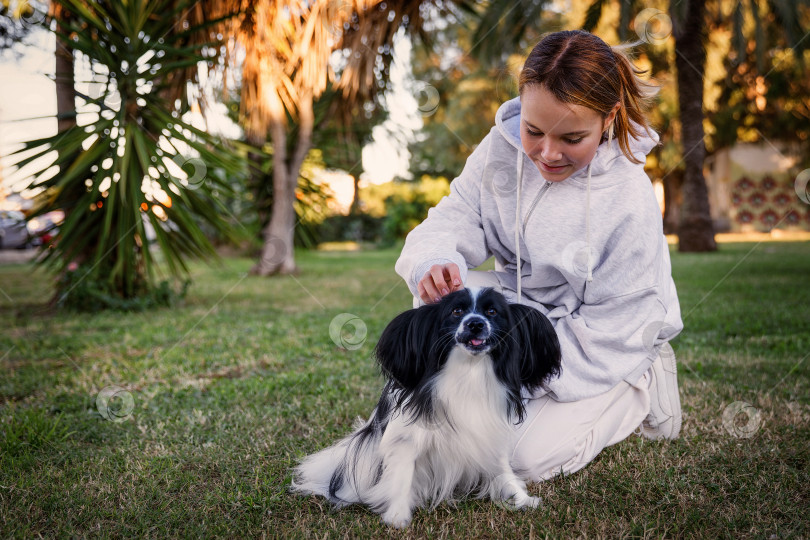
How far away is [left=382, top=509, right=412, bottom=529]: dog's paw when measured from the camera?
5.89 ft

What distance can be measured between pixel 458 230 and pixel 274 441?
1148 mm

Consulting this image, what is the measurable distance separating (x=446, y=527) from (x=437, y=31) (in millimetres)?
18129

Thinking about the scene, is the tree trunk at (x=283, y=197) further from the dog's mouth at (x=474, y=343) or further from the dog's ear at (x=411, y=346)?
the dog's mouth at (x=474, y=343)

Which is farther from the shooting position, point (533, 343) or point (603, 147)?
point (603, 147)

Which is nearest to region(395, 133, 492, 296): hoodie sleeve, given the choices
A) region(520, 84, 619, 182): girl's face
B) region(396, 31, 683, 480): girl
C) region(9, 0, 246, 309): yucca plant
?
region(396, 31, 683, 480): girl

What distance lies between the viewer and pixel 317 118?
9109mm

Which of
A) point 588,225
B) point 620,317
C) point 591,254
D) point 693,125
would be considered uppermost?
point 693,125

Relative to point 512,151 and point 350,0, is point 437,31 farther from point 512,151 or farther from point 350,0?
point 512,151

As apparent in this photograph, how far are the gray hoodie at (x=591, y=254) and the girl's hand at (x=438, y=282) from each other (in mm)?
80

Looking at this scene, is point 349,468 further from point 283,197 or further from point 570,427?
point 283,197

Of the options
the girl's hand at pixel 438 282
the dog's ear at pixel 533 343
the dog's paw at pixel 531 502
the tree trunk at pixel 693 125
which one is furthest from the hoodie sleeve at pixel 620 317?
the tree trunk at pixel 693 125

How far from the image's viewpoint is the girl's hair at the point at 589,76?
1929 millimetres

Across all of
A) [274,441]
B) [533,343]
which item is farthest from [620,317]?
[274,441]

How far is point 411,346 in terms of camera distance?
1.80 m
